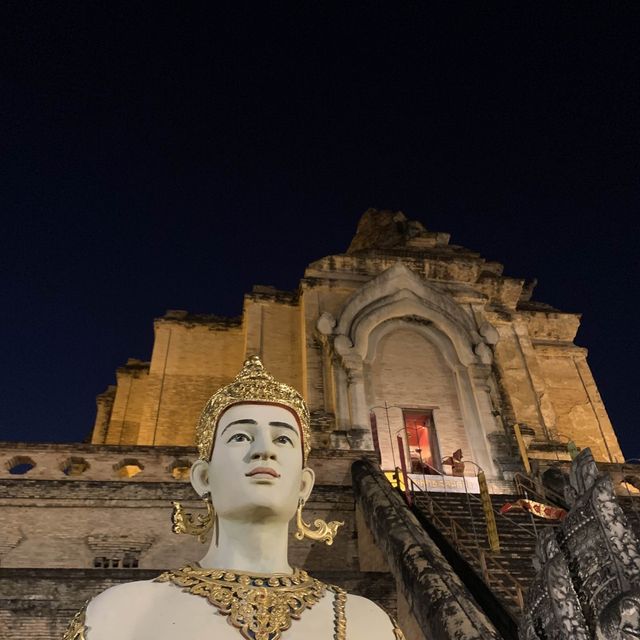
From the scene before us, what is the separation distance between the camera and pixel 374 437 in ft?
50.4

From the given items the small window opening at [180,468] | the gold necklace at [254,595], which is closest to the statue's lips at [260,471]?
the gold necklace at [254,595]

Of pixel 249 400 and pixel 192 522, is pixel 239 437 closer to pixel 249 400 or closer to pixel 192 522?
pixel 249 400

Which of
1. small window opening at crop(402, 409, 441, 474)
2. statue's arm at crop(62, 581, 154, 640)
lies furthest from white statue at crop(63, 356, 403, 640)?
small window opening at crop(402, 409, 441, 474)

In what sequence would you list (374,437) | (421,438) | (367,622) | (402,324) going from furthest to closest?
(402,324), (421,438), (374,437), (367,622)

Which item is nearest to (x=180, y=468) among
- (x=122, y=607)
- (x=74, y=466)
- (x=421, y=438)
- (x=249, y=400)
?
(x=74, y=466)

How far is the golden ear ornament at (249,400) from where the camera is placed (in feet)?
14.5

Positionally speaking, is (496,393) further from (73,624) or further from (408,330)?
(73,624)

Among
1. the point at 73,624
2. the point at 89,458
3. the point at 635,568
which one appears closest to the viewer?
the point at 635,568

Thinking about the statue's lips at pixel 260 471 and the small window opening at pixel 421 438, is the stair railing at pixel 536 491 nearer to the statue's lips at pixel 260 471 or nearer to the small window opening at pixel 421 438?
the small window opening at pixel 421 438

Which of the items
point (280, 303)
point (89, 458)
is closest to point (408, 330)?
point (280, 303)

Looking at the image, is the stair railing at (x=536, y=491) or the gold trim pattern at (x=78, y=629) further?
the stair railing at (x=536, y=491)

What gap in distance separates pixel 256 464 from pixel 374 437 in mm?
11613

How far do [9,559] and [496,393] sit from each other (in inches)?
470

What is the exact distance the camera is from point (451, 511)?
1042cm
